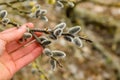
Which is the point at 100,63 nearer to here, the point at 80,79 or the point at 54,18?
the point at 80,79

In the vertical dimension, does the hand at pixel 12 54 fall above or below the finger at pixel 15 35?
below

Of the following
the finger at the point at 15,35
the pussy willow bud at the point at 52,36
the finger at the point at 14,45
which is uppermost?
the pussy willow bud at the point at 52,36

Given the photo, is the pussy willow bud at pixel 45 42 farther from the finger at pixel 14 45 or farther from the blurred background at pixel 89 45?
the blurred background at pixel 89 45

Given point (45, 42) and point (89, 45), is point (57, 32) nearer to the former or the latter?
point (45, 42)

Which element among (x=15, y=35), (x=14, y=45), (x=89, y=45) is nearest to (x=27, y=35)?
(x=15, y=35)

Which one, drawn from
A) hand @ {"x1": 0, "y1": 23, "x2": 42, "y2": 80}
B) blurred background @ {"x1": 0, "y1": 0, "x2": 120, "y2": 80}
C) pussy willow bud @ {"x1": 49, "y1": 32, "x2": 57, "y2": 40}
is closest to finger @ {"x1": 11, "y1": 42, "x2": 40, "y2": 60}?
hand @ {"x1": 0, "y1": 23, "x2": 42, "y2": 80}

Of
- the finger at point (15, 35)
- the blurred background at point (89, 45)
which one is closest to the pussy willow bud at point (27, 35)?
the finger at point (15, 35)

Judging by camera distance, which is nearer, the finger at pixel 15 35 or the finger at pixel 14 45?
the finger at pixel 15 35

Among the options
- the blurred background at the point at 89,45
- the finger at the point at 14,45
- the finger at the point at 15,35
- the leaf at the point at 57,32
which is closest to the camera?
the leaf at the point at 57,32
